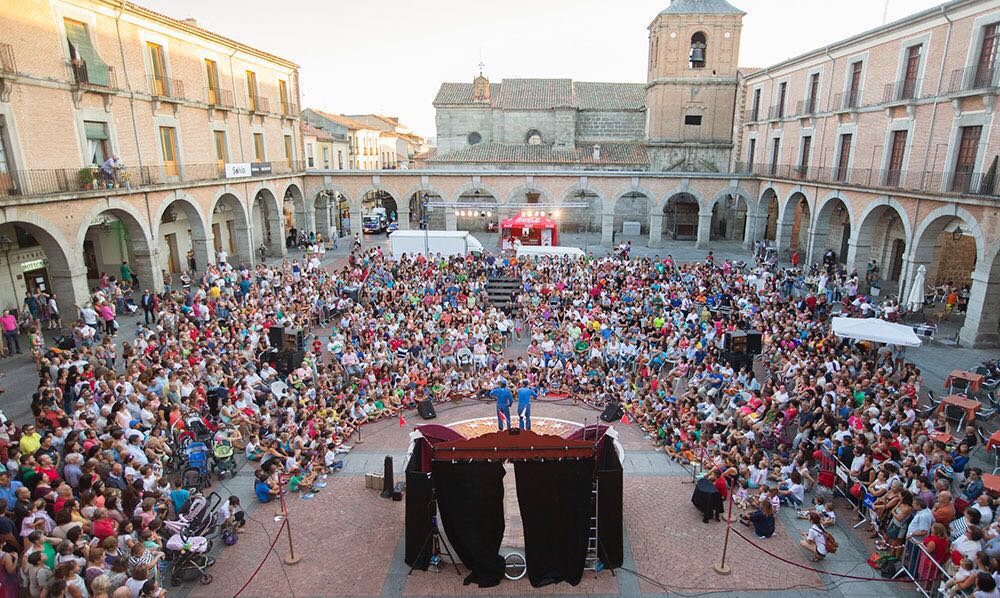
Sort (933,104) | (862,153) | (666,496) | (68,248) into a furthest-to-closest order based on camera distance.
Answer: (862,153) → (933,104) → (68,248) → (666,496)

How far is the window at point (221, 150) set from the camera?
27625mm

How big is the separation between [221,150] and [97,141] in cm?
748

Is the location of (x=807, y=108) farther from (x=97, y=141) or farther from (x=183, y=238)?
(x=183, y=238)

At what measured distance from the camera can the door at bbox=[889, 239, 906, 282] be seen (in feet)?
85.2

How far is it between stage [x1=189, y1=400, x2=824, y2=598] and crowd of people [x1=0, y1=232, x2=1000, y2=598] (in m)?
0.55

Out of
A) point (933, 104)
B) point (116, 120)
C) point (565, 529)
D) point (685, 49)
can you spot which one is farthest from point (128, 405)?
point (685, 49)

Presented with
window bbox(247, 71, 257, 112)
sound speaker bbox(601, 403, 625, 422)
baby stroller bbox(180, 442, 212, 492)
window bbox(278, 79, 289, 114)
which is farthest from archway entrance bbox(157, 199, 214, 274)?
sound speaker bbox(601, 403, 625, 422)

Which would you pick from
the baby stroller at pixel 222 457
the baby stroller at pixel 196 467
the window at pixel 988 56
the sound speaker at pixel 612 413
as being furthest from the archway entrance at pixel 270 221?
the window at pixel 988 56

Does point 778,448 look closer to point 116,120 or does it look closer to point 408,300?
point 408,300

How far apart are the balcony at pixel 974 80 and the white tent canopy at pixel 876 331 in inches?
393

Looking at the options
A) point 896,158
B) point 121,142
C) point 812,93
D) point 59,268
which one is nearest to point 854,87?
point 812,93

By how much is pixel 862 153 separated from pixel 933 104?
4286mm

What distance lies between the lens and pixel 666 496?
10641 mm

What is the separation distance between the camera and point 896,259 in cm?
2627
